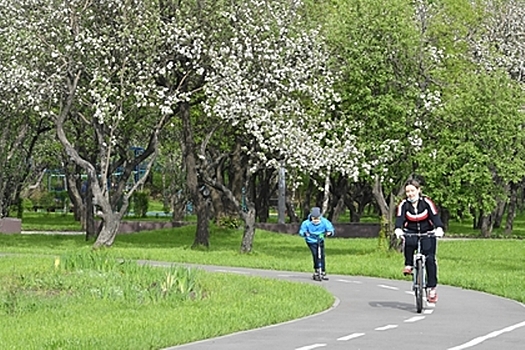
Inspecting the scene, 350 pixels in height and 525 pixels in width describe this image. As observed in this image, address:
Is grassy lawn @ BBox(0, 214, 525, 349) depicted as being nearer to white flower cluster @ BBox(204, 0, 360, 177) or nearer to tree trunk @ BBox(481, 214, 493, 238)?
white flower cluster @ BBox(204, 0, 360, 177)

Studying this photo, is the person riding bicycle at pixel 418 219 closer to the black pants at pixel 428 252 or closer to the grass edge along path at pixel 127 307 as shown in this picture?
the black pants at pixel 428 252

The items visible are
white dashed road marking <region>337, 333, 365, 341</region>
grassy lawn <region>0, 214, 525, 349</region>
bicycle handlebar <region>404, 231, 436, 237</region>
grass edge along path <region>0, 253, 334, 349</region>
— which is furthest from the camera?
bicycle handlebar <region>404, 231, 436, 237</region>

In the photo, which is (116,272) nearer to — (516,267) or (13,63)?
(516,267)

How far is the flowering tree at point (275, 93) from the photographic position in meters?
36.0

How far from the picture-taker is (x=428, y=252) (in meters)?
17.0

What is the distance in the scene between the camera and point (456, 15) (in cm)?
4703

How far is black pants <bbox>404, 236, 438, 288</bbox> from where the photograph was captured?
16938 millimetres

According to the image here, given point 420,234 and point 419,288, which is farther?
point 420,234

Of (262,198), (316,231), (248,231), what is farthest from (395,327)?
(262,198)

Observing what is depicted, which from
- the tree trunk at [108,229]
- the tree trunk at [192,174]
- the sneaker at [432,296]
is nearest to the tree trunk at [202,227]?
the tree trunk at [192,174]

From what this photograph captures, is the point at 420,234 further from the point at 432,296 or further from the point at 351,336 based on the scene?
the point at 351,336

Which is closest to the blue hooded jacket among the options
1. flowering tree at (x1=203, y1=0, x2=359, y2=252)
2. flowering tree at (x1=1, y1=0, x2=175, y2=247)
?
flowering tree at (x1=203, y1=0, x2=359, y2=252)

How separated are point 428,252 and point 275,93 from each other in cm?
2023

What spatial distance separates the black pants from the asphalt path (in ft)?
1.62
